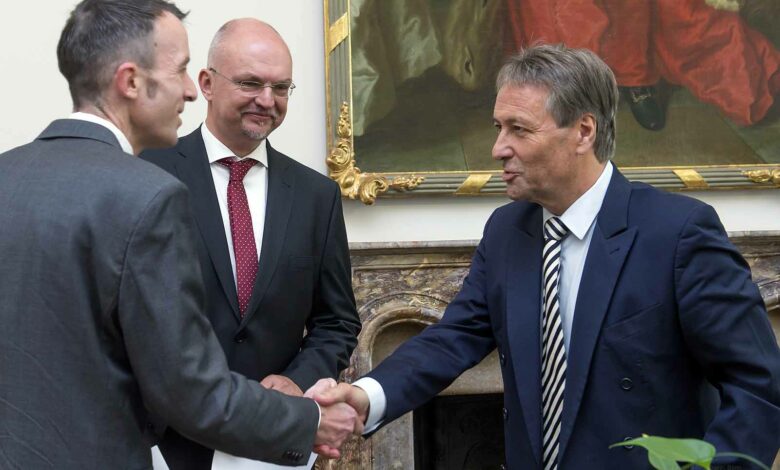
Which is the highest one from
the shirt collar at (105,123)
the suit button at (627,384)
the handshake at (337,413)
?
the shirt collar at (105,123)

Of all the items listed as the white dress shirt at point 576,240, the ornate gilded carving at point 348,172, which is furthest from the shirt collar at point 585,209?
the ornate gilded carving at point 348,172

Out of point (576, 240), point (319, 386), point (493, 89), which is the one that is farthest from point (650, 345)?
point (493, 89)

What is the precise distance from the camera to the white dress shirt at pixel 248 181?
10.2ft

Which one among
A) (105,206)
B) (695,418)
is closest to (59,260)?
(105,206)

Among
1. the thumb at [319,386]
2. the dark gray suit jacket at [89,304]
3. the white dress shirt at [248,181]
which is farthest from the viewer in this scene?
the white dress shirt at [248,181]

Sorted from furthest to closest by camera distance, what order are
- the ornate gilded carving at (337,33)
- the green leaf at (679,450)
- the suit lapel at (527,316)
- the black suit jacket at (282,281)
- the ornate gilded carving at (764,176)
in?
the ornate gilded carving at (764,176) → the ornate gilded carving at (337,33) → the black suit jacket at (282,281) → the suit lapel at (527,316) → the green leaf at (679,450)

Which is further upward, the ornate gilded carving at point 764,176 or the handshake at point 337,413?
the ornate gilded carving at point 764,176

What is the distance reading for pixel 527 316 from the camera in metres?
2.72

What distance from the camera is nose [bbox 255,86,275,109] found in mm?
3135

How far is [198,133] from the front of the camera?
3.19 m

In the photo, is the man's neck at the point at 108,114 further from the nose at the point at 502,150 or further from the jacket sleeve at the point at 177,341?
the nose at the point at 502,150

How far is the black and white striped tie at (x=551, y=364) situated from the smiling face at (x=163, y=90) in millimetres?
1019

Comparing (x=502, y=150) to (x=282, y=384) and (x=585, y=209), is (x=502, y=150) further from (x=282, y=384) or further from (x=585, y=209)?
(x=282, y=384)

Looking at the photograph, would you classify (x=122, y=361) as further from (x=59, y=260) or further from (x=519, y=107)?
(x=519, y=107)
